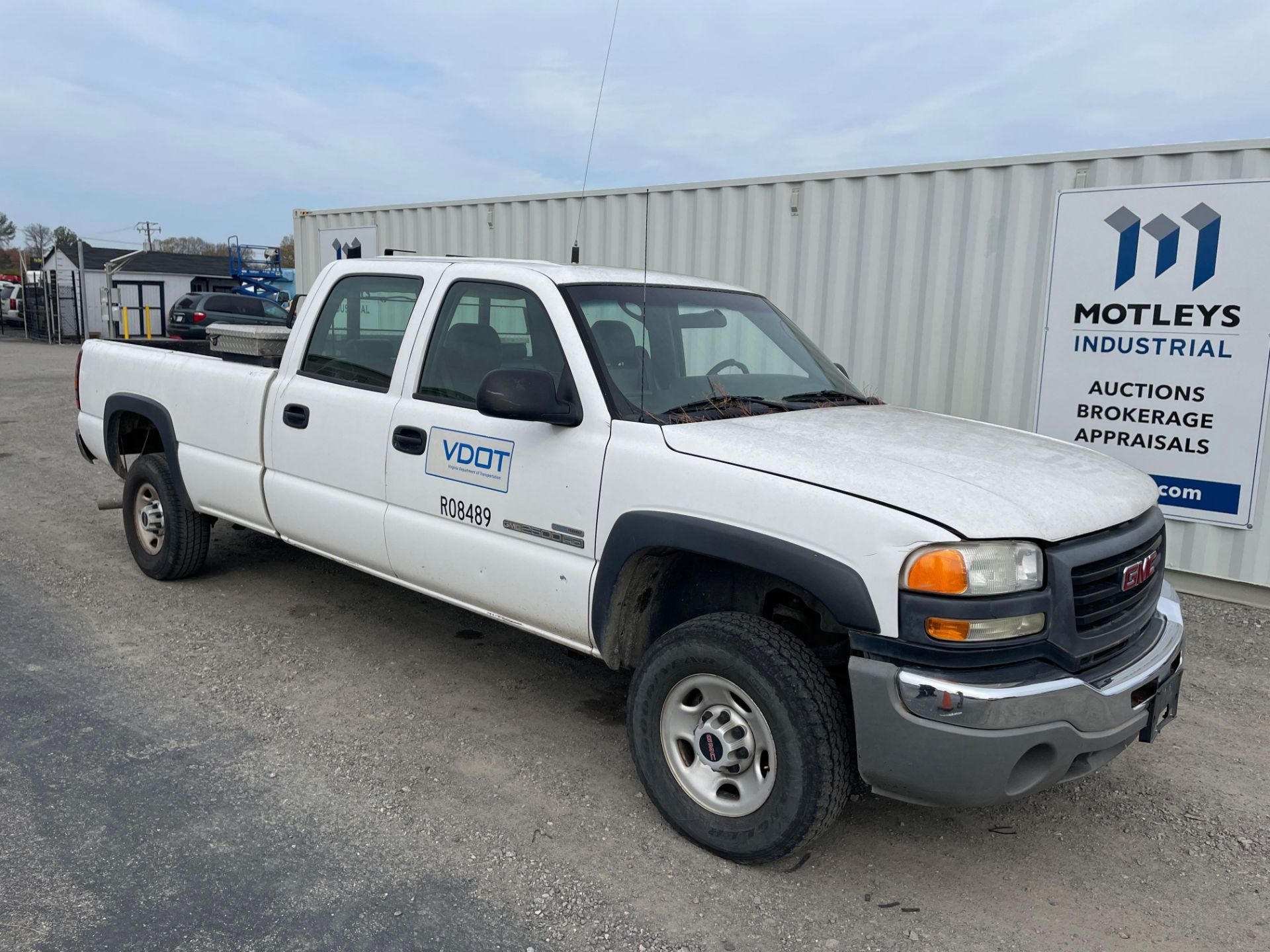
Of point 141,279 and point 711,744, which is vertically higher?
point 141,279

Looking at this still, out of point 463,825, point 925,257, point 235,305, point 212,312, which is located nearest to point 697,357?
point 463,825

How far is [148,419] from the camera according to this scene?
6125 mm

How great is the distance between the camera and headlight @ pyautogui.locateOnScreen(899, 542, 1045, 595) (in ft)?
8.99

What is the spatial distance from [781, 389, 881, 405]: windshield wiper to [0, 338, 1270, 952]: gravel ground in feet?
5.28

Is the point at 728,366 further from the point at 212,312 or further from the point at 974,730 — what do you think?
the point at 212,312

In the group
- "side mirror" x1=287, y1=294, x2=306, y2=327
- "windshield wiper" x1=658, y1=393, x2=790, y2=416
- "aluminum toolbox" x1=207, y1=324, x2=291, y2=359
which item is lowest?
"windshield wiper" x1=658, y1=393, x2=790, y2=416

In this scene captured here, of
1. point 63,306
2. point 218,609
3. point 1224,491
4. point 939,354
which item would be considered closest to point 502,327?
point 218,609

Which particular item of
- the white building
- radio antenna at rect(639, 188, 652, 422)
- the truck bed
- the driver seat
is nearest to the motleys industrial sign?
radio antenna at rect(639, 188, 652, 422)

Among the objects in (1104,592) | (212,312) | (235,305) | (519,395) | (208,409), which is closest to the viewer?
(1104,592)

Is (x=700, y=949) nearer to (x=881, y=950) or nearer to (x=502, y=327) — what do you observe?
(x=881, y=950)

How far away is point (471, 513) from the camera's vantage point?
157 inches

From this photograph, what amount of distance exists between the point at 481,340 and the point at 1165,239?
4836mm

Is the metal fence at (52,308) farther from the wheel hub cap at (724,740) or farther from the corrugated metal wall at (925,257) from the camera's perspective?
the wheel hub cap at (724,740)

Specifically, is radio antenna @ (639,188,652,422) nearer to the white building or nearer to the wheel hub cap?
the wheel hub cap
